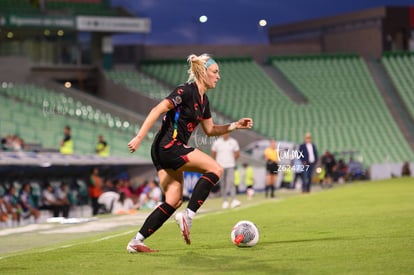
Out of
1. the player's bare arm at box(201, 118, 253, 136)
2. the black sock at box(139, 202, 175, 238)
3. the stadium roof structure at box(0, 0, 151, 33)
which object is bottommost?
the black sock at box(139, 202, 175, 238)

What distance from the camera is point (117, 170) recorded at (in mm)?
34062

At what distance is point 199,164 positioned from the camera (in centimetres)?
1148

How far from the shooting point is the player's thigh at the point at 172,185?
458 inches

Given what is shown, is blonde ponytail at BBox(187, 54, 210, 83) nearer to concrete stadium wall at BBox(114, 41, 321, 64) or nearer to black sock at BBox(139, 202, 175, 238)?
black sock at BBox(139, 202, 175, 238)

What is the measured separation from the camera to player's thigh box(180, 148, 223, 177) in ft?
37.4

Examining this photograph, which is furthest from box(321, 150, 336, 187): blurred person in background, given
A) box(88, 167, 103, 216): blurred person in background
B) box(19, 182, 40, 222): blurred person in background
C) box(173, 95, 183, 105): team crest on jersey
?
box(173, 95, 183, 105): team crest on jersey

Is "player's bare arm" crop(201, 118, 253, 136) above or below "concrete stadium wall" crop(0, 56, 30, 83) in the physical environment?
below

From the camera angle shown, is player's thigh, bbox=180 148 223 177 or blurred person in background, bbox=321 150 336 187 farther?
blurred person in background, bbox=321 150 336 187

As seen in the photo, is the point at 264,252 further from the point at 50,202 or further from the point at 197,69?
the point at 50,202

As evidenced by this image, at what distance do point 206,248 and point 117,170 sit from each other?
2201 cm

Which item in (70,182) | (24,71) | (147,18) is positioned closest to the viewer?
(70,182)

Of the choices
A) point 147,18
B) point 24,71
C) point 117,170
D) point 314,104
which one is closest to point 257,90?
point 314,104

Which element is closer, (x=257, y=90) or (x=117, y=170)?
(x=117, y=170)

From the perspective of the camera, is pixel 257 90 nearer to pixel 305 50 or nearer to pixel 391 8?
pixel 305 50
